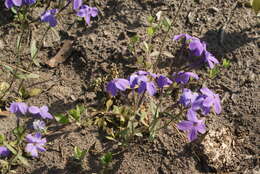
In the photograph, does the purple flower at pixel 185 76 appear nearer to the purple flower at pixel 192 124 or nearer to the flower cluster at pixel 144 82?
the flower cluster at pixel 144 82

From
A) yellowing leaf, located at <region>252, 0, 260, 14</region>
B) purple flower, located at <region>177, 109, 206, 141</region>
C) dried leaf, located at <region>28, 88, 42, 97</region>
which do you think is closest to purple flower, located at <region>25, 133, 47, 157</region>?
dried leaf, located at <region>28, 88, 42, 97</region>

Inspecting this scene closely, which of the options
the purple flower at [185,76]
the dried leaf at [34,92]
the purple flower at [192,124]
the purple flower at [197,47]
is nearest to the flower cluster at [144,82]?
the purple flower at [185,76]

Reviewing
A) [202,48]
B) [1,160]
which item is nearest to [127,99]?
Result: [202,48]

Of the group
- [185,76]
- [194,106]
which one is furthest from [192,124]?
[185,76]

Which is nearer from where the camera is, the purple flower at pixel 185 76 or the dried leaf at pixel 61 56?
the purple flower at pixel 185 76

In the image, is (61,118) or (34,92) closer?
(61,118)

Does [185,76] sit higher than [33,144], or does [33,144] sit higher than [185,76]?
[185,76]

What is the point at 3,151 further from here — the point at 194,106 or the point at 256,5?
the point at 256,5
